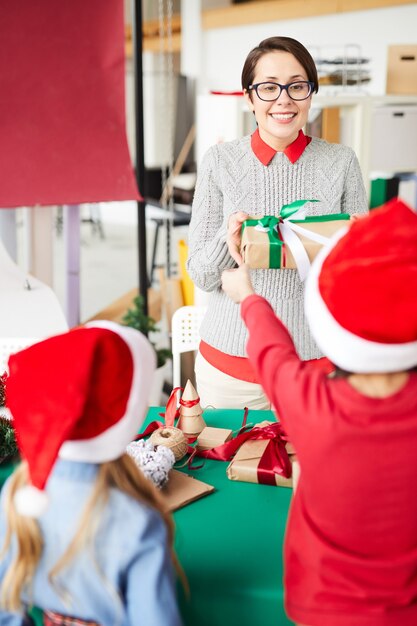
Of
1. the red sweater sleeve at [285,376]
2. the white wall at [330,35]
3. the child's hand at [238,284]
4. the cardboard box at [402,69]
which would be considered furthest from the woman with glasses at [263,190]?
the white wall at [330,35]

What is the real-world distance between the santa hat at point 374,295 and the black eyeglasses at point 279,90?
89 centimetres

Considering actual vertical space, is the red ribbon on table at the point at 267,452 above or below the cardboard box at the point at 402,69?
below

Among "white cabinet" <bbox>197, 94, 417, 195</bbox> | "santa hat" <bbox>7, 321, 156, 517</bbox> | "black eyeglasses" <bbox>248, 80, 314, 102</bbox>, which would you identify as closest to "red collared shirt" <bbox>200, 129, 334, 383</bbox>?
"black eyeglasses" <bbox>248, 80, 314, 102</bbox>

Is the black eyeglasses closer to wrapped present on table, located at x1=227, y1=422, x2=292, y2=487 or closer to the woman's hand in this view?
the woman's hand

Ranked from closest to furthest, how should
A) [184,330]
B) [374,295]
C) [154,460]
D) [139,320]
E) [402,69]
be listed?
1. [374,295]
2. [154,460]
3. [184,330]
4. [139,320]
5. [402,69]

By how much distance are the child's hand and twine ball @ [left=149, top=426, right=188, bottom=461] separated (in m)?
0.37

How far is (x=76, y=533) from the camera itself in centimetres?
98

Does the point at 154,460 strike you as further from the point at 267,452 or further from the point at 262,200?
the point at 262,200

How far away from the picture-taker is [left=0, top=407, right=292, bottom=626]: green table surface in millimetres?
1122

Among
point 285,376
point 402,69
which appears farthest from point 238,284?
point 402,69

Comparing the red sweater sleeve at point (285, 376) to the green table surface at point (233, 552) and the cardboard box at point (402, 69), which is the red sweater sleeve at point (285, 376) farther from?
the cardboard box at point (402, 69)

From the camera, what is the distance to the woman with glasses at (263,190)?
1.75 meters

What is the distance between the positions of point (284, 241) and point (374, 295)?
1.96 feet

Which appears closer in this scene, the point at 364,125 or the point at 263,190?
the point at 263,190
